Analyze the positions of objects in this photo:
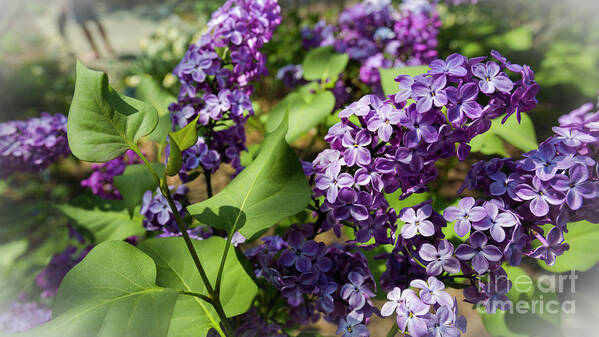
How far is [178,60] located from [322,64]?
300cm

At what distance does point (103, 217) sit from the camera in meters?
1.15

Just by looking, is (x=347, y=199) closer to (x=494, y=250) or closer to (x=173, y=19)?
(x=494, y=250)

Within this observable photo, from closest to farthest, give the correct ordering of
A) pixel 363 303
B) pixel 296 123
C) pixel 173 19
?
pixel 363 303, pixel 296 123, pixel 173 19

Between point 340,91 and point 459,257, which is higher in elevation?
point 459,257

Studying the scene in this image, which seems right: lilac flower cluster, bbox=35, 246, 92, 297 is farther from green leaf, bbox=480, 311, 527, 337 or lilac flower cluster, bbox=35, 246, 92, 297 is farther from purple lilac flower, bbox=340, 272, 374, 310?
green leaf, bbox=480, 311, 527, 337

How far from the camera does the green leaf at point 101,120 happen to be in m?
0.62

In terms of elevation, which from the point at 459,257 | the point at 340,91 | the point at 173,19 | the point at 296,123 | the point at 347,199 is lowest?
the point at 173,19

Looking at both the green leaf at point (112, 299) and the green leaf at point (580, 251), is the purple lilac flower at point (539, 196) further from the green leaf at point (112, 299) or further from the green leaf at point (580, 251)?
the green leaf at point (112, 299)

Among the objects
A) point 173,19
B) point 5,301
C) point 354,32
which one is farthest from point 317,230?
point 173,19

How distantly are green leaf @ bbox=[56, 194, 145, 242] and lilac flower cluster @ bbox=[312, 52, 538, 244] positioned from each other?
2.23ft

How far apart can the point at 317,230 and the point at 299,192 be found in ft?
0.62

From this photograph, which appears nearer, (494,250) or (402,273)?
(494,250)

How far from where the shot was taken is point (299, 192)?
68 centimetres

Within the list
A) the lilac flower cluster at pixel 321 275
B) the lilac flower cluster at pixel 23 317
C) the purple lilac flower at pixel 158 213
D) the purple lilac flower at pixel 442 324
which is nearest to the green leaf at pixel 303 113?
the purple lilac flower at pixel 158 213
